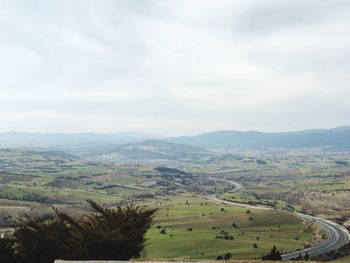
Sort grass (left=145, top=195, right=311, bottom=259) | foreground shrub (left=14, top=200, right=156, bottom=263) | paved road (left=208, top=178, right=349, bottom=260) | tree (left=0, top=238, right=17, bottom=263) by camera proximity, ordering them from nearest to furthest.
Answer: foreground shrub (left=14, top=200, right=156, bottom=263) → tree (left=0, top=238, right=17, bottom=263) → paved road (left=208, top=178, right=349, bottom=260) → grass (left=145, top=195, right=311, bottom=259)

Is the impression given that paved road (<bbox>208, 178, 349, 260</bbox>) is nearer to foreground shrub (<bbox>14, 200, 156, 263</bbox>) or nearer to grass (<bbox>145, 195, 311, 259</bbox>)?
grass (<bbox>145, 195, 311, 259</bbox>)

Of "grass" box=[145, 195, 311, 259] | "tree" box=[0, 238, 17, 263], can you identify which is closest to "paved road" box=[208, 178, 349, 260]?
"grass" box=[145, 195, 311, 259]

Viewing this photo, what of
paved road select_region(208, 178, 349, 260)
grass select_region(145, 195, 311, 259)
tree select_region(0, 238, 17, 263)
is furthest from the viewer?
grass select_region(145, 195, 311, 259)

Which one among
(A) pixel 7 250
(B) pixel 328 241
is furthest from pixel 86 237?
(B) pixel 328 241

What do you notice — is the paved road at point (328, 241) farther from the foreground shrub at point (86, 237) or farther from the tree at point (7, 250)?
the foreground shrub at point (86, 237)

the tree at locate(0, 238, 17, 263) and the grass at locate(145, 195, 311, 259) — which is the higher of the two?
the tree at locate(0, 238, 17, 263)

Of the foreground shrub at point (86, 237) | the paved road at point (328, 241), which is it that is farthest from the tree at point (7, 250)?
the paved road at point (328, 241)

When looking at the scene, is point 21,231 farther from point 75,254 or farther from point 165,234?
point 165,234

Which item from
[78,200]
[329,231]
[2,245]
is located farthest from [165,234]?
[2,245]

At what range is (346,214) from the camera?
16062 centimetres

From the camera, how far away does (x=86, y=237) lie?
66.5 feet

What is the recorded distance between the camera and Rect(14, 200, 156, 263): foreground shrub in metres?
20.2

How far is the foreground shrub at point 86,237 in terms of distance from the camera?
2020 cm

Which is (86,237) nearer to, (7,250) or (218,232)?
(7,250)
